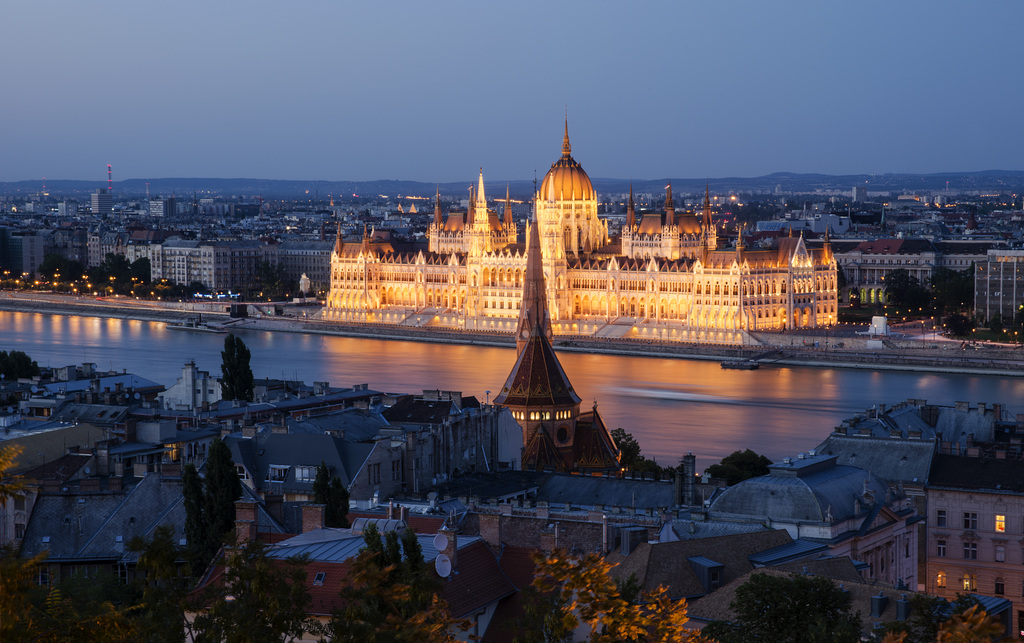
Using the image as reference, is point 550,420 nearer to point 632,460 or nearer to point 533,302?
point 632,460

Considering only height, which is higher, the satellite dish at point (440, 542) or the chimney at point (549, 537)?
the satellite dish at point (440, 542)

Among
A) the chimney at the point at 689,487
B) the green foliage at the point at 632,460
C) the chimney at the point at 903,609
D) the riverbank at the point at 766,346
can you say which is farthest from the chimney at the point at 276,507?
the riverbank at the point at 766,346

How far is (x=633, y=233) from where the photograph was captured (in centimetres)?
6359

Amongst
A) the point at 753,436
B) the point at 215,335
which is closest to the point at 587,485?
the point at 753,436

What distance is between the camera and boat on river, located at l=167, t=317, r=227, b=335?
62.6 m

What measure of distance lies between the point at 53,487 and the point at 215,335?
45.7 metres

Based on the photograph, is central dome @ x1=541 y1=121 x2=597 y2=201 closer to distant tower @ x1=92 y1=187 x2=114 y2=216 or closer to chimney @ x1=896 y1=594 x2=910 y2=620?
chimney @ x1=896 y1=594 x2=910 y2=620

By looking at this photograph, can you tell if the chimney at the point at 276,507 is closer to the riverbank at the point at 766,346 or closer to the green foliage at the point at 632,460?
the green foliage at the point at 632,460

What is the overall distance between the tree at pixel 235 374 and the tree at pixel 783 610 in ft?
55.1

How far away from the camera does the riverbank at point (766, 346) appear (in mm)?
47531

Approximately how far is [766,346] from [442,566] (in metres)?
43.6

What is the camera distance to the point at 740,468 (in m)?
23.0

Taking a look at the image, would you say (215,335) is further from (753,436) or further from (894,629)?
(894,629)

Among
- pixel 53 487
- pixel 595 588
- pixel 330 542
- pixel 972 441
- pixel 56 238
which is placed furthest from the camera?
pixel 56 238
